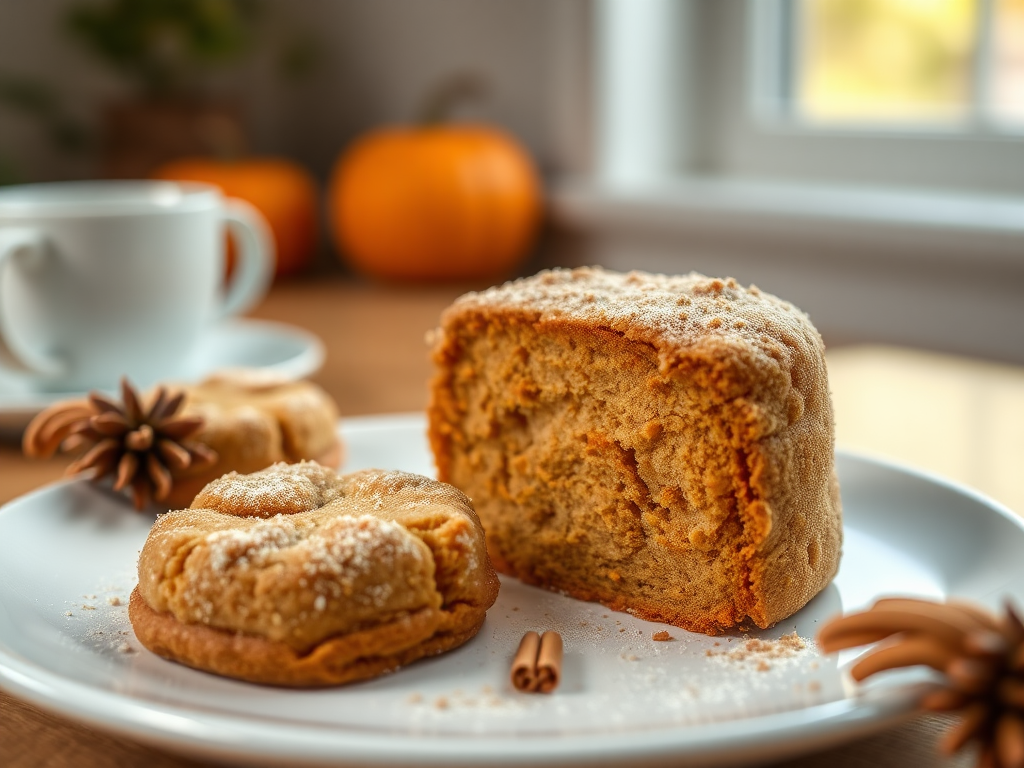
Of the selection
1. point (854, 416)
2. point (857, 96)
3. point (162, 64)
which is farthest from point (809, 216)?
point (162, 64)

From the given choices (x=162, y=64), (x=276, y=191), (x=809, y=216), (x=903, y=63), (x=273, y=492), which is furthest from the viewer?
(x=162, y=64)

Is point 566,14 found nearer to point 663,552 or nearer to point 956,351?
point 956,351

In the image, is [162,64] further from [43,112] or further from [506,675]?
[506,675]

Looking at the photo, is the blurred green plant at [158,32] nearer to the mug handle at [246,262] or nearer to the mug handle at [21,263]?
the mug handle at [246,262]

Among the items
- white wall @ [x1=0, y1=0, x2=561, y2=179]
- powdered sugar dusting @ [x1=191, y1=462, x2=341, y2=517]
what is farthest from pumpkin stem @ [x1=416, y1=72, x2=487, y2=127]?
powdered sugar dusting @ [x1=191, y1=462, x2=341, y2=517]

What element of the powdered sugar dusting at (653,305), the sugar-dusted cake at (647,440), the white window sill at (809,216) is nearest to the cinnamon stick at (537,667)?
the sugar-dusted cake at (647,440)
